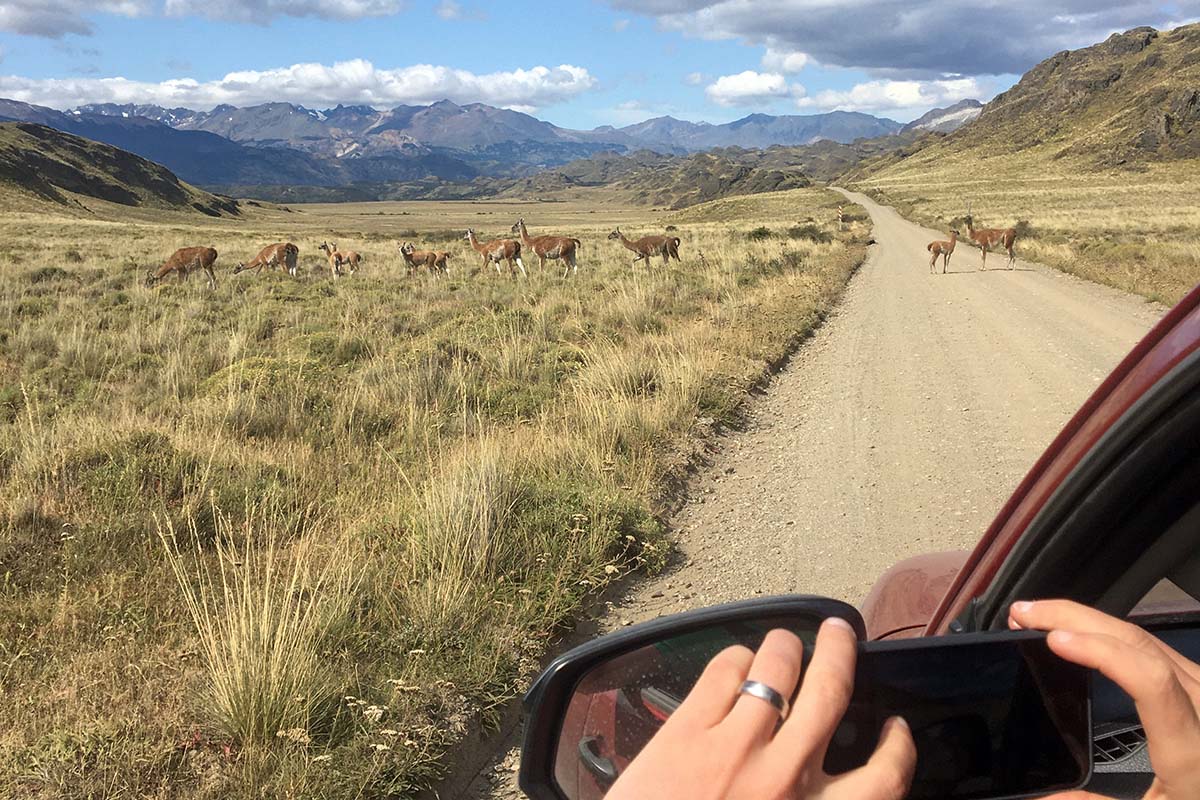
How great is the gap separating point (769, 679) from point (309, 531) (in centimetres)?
393

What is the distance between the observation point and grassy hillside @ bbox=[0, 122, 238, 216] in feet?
238

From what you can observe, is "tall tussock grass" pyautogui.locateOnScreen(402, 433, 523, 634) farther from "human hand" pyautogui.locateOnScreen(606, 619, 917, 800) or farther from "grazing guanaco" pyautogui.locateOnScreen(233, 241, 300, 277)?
"grazing guanaco" pyautogui.locateOnScreen(233, 241, 300, 277)

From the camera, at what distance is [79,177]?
3479 inches

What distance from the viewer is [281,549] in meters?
4.05

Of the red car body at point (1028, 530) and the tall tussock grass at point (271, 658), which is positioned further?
the tall tussock grass at point (271, 658)

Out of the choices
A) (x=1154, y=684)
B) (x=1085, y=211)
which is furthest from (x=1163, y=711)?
(x=1085, y=211)

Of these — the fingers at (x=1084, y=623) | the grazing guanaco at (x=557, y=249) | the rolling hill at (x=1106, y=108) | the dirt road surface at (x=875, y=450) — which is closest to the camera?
the fingers at (x=1084, y=623)

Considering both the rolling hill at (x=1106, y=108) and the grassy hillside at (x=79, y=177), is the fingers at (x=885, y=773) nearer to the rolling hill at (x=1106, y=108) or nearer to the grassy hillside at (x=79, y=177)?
the grassy hillside at (x=79, y=177)

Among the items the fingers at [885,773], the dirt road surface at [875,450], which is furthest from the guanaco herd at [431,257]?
the fingers at [885,773]

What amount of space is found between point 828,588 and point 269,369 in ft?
20.3

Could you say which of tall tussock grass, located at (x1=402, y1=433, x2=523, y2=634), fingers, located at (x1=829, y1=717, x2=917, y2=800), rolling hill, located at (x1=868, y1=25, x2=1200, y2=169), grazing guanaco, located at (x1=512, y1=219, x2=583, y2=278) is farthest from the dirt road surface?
rolling hill, located at (x1=868, y1=25, x2=1200, y2=169)

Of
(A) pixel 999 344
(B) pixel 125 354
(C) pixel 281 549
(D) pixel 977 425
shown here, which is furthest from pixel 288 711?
(A) pixel 999 344

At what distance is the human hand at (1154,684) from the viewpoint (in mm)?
892

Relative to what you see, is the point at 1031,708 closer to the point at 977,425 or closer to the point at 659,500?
the point at 659,500
